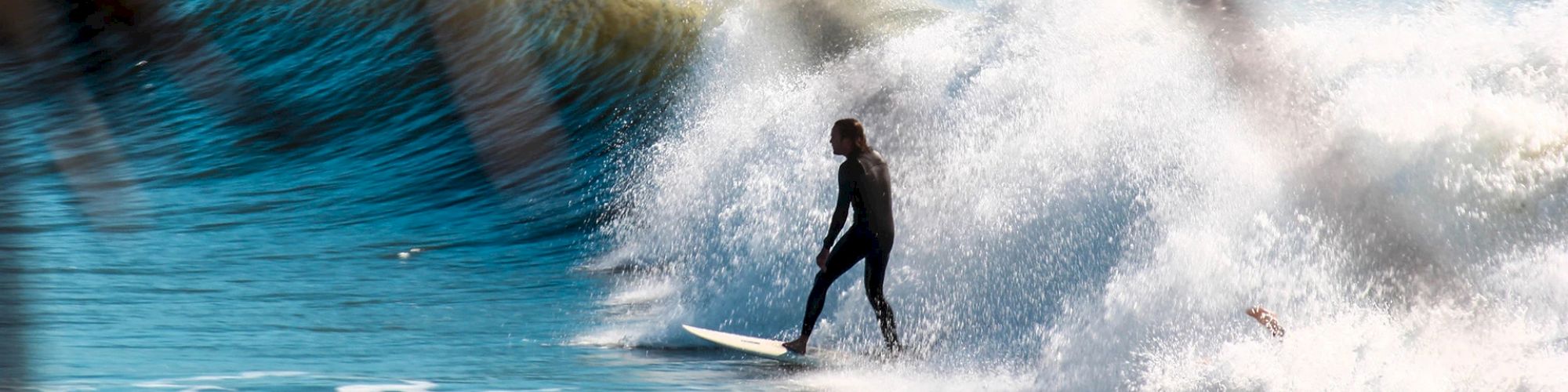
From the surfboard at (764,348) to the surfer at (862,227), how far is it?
47 mm

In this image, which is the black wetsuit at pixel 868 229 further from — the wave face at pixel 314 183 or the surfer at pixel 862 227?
the wave face at pixel 314 183

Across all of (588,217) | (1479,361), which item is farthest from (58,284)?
(1479,361)

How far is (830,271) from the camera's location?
6.66m

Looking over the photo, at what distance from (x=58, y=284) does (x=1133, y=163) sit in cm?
579

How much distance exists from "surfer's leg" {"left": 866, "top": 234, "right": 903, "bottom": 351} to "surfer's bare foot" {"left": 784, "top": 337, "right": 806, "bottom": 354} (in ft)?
1.14

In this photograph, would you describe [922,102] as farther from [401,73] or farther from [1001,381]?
[401,73]

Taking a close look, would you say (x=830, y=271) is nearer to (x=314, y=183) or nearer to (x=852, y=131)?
(x=852, y=131)

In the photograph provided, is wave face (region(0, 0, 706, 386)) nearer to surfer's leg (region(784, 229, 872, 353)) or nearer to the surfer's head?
surfer's leg (region(784, 229, 872, 353))

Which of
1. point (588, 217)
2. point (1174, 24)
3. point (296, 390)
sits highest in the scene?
point (296, 390)

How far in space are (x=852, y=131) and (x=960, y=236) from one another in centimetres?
171

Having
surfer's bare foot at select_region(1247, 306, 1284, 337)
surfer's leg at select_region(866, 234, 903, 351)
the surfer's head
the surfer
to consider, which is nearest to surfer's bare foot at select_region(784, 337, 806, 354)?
the surfer

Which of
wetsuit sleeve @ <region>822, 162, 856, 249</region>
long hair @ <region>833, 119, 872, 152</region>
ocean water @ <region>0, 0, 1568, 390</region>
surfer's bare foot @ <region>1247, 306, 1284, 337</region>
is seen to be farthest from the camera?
wetsuit sleeve @ <region>822, 162, 856, 249</region>

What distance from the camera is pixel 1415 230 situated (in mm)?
6488

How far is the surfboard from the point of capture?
6602mm
